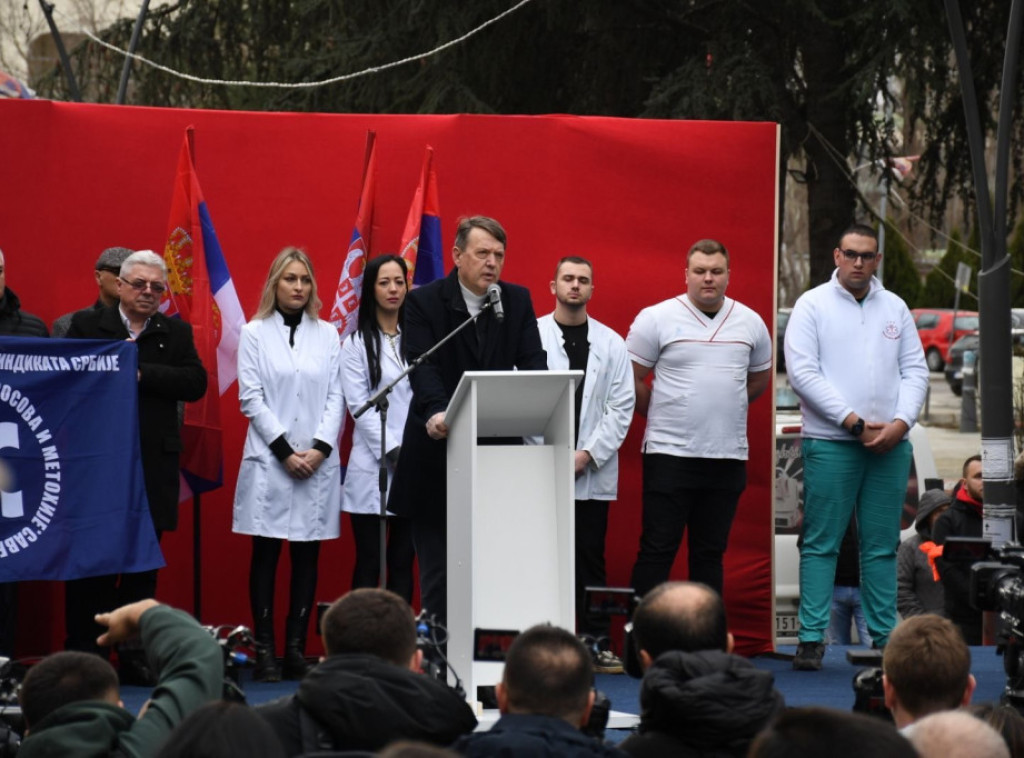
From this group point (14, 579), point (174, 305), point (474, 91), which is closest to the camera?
point (14, 579)

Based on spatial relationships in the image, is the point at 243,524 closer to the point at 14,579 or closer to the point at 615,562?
the point at 14,579

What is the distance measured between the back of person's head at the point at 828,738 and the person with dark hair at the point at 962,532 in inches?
242

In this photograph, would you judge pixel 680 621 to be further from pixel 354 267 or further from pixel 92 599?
pixel 354 267

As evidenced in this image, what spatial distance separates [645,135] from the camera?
903 centimetres

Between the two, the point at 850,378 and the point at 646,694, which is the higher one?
the point at 850,378

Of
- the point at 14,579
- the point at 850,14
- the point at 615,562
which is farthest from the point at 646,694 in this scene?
the point at 850,14

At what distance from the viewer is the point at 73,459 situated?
303 inches

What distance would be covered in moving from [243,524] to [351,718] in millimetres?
4130

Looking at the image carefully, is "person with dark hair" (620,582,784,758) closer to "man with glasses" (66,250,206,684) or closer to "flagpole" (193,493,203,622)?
"man with glasses" (66,250,206,684)

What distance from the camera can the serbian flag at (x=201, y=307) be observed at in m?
8.35

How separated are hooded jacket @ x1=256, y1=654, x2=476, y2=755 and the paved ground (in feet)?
52.6

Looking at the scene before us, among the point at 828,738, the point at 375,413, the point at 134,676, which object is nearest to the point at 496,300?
the point at 375,413

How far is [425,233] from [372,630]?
473cm

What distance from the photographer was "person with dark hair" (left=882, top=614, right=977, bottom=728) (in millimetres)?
4004
